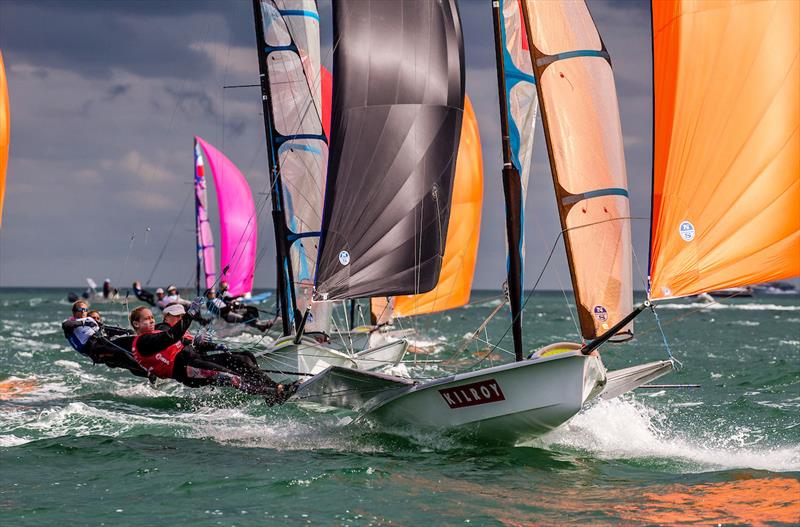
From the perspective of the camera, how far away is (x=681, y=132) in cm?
902

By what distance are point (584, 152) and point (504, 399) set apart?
9.56ft

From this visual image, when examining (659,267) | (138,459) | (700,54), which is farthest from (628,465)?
(138,459)

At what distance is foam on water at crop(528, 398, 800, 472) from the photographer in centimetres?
1072

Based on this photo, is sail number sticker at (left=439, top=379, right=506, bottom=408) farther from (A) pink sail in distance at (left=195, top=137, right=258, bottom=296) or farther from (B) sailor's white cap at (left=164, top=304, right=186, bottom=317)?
(A) pink sail in distance at (left=195, top=137, right=258, bottom=296)

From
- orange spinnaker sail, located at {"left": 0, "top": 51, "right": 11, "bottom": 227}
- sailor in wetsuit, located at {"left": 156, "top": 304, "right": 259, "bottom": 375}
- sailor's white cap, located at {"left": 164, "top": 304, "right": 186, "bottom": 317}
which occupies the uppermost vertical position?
orange spinnaker sail, located at {"left": 0, "top": 51, "right": 11, "bottom": 227}

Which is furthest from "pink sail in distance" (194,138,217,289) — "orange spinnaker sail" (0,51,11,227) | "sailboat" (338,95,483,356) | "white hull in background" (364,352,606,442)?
"white hull in background" (364,352,606,442)

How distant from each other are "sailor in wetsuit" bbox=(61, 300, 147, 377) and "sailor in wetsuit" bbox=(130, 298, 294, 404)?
139 cm

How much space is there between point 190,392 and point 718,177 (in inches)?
397

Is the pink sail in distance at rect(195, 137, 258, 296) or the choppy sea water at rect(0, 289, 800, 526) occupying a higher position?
the pink sail in distance at rect(195, 137, 258, 296)

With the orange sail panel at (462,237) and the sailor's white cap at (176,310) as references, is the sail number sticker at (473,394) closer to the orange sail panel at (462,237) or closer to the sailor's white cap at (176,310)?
the sailor's white cap at (176,310)

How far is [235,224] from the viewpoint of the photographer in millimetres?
37406

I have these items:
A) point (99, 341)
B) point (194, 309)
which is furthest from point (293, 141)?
point (194, 309)

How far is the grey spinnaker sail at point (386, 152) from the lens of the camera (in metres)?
12.4

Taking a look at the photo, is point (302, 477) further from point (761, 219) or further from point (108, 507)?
point (761, 219)
